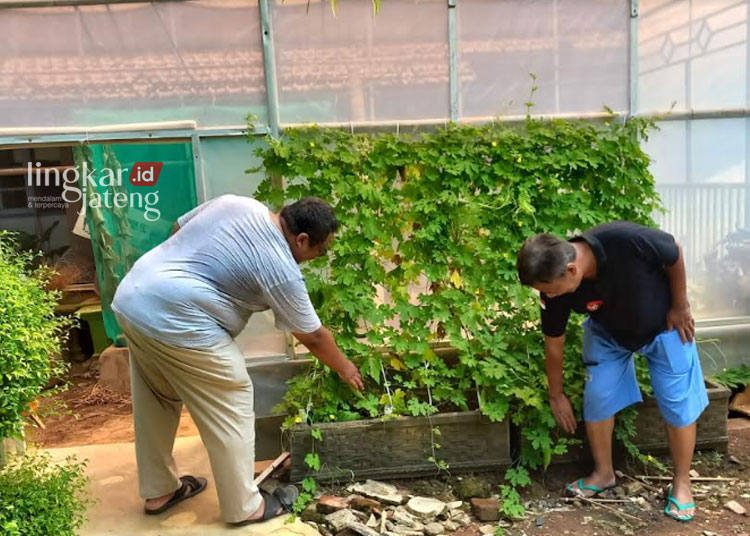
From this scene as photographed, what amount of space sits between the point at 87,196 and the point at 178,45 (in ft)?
4.65

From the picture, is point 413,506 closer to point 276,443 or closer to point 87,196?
point 276,443

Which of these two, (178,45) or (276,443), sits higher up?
(178,45)

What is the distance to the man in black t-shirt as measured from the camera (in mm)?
2902

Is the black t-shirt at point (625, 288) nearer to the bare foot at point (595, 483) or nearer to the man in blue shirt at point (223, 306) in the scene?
the bare foot at point (595, 483)

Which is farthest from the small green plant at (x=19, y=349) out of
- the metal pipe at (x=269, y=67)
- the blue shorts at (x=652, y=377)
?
the blue shorts at (x=652, y=377)

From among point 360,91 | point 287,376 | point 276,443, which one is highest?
point 360,91

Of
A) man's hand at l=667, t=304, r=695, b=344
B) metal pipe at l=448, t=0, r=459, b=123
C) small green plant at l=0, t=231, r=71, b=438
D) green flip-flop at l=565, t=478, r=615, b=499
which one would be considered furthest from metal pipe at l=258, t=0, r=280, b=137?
green flip-flop at l=565, t=478, r=615, b=499

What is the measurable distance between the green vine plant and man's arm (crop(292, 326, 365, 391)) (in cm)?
65

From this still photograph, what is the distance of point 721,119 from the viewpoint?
4.51 meters

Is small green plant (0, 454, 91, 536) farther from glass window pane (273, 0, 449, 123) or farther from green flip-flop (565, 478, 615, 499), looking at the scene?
glass window pane (273, 0, 449, 123)

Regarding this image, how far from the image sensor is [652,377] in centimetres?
325

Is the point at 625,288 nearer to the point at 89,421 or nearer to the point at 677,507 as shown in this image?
the point at 677,507

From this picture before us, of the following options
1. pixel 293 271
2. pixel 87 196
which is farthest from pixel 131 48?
pixel 293 271

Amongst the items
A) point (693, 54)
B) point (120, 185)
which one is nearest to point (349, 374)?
point (120, 185)
